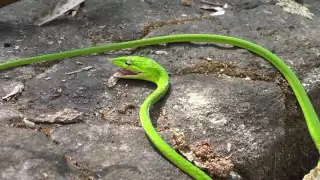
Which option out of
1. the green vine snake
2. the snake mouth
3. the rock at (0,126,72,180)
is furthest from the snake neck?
the rock at (0,126,72,180)

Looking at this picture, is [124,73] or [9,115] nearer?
[9,115]

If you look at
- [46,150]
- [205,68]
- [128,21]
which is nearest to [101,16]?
[128,21]

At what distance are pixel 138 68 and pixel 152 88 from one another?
0.48 feet

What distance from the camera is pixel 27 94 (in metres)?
2.89

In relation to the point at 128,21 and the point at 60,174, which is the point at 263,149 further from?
the point at 128,21

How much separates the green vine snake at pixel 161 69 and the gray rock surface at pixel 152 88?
43 millimetres

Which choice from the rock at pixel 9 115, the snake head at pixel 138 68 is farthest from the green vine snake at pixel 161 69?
the rock at pixel 9 115

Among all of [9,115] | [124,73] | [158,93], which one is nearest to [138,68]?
[124,73]

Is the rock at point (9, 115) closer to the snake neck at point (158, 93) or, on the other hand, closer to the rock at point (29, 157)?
the rock at point (29, 157)

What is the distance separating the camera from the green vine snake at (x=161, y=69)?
2.53 metres

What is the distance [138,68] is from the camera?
3.08m

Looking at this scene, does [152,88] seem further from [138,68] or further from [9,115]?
[9,115]

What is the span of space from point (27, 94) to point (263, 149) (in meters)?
1.32

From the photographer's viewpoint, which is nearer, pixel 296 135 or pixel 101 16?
pixel 296 135
